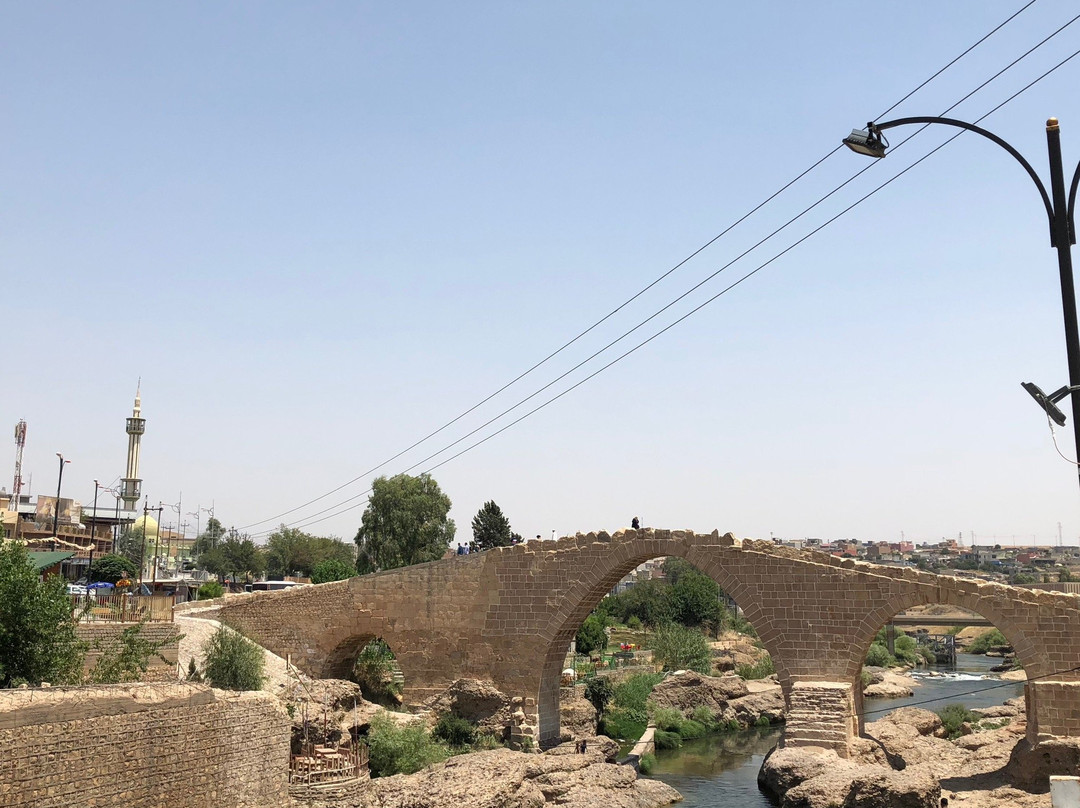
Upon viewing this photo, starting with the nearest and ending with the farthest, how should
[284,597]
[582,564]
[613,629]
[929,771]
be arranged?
1. [929,771]
2. [582,564]
3. [284,597]
4. [613,629]

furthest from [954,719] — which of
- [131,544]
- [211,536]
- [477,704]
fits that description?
[211,536]

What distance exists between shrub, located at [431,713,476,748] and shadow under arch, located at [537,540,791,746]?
5.47ft

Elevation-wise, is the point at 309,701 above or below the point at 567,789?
above

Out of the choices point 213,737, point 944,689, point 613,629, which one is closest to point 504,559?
point 213,737

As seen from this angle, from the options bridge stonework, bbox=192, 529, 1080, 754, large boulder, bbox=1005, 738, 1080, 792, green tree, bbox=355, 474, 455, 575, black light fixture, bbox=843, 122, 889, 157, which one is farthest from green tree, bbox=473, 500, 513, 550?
Answer: black light fixture, bbox=843, 122, 889, 157

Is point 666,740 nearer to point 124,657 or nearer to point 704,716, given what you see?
point 704,716

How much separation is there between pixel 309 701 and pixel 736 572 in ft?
30.9

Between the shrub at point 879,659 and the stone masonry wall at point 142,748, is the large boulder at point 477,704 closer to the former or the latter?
the stone masonry wall at point 142,748

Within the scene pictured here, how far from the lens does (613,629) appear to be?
5728 centimetres

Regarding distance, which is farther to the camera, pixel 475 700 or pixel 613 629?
pixel 613 629

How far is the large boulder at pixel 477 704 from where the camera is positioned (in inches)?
898

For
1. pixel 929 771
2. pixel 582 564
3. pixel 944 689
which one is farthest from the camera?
pixel 944 689

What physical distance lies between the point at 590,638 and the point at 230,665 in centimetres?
2603

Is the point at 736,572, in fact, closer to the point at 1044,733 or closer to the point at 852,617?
the point at 852,617
